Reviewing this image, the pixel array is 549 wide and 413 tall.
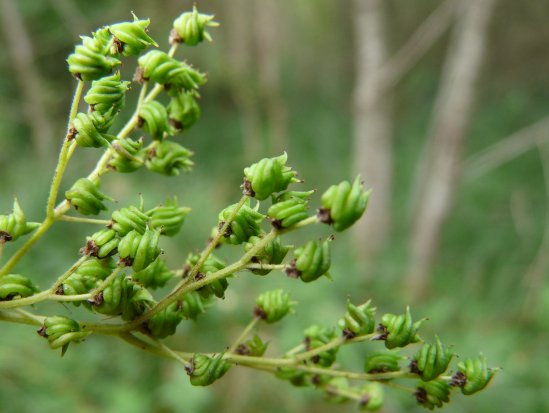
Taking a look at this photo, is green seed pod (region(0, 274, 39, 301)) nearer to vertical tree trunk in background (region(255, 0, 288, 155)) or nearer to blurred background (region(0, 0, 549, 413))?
blurred background (region(0, 0, 549, 413))

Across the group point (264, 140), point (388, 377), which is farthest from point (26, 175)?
point (388, 377)

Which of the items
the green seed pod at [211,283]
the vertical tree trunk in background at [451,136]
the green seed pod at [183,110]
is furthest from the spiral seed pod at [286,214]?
the vertical tree trunk in background at [451,136]

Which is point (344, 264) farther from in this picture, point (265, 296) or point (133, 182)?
point (265, 296)

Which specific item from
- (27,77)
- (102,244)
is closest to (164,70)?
(102,244)

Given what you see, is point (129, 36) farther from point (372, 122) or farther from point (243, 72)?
point (243, 72)

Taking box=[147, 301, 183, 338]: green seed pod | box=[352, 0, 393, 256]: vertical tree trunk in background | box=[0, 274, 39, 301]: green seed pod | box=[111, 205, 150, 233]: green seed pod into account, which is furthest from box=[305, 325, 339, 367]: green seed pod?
box=[352, 0, 393, 256]: vertical tree trunk in background
